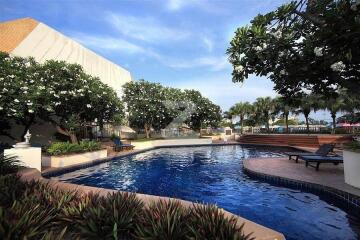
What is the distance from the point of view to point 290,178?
429 inches

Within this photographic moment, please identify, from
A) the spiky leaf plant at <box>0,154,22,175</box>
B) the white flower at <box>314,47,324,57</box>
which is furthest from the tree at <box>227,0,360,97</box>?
the spiky leaf plant at <box>0,154,22,175</box>

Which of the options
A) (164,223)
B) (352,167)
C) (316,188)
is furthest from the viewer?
(316,188)

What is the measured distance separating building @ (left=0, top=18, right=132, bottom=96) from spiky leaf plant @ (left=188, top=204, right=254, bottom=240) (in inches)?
1331

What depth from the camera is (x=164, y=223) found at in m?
4.27

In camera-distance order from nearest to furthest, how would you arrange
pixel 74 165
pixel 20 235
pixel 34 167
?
pixel 20 235 → pixel 34 167 → pixel 74 165

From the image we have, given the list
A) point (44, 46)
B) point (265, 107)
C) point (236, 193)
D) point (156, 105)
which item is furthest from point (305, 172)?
point (44, 46)

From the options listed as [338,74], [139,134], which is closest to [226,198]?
[338,74]

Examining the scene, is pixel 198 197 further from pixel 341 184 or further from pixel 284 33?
pixel 284 33

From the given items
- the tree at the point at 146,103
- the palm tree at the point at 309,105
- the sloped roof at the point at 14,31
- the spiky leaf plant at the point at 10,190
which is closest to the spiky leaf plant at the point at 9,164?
the spiky leaf plant at the point at 10,190

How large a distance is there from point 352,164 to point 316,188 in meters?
1.33

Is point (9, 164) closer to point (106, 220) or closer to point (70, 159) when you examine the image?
point (70, 159)

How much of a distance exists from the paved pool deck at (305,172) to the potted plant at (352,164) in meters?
0.21

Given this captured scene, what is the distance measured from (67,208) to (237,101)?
47.1 meters

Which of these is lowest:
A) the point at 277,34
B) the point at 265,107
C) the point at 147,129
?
the point at 147,129
